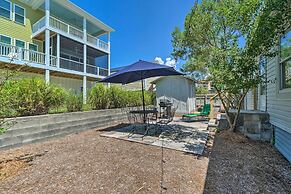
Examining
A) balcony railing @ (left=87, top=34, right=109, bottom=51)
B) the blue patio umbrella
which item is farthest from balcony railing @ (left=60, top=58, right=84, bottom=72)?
the blue patio umbrella

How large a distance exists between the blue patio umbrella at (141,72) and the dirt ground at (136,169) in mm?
2390

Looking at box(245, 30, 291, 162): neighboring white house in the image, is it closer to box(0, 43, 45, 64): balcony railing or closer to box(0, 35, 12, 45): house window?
box(0, 43, 45, 64): balcony railing

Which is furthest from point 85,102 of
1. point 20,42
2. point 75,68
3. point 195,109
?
point 195,109

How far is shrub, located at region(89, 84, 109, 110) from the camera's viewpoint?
8.48 meters

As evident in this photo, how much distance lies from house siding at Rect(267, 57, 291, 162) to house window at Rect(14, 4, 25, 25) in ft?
52.1

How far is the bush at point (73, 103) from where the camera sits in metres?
6.97

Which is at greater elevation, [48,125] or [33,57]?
[33,57]

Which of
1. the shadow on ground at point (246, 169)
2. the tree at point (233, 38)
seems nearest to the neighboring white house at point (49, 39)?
the tree at point (233, 38)

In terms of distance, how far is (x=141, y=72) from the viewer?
262 inches

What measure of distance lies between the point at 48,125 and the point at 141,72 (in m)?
3.78

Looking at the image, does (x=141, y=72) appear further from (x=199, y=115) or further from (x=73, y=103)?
(x=199, y=115)

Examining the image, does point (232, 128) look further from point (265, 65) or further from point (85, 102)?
point (85, 102)

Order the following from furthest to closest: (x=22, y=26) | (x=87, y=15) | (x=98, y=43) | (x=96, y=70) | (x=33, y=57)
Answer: (x=98, y=43), (x=96, y=70), (x=87, y=15), (x=22, y=26), (x=33, y=57)

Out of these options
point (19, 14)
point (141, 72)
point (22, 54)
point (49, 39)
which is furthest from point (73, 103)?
point (19, 14)
